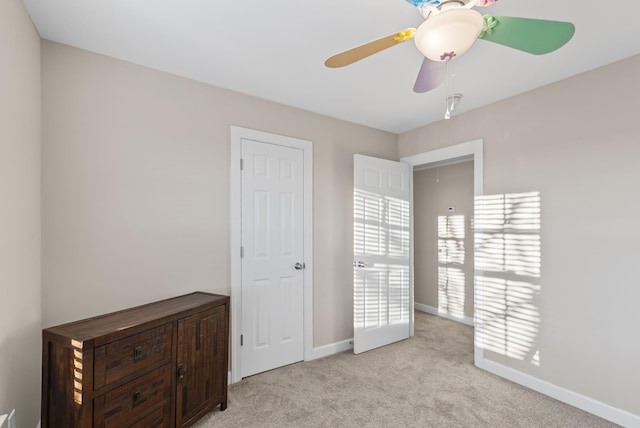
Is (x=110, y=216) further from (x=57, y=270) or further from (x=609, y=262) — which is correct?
(x=609, y=262)

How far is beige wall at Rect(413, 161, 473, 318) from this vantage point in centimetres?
434

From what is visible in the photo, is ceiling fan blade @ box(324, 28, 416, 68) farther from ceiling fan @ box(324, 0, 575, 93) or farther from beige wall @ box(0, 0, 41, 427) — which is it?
beige wall @ box(0, 0, 41, 427)

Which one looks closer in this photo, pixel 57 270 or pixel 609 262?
pixel 57 270

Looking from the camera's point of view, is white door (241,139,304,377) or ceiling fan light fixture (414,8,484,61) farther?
white door (241,139,304,377)

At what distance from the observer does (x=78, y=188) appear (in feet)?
6.60

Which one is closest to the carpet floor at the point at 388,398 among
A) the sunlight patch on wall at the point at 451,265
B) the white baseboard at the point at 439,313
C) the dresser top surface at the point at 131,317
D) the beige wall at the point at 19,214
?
the dresser top surface at the point at 131,317

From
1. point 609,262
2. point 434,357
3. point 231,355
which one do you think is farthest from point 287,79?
point 434,357

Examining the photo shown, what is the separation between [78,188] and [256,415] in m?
1.94

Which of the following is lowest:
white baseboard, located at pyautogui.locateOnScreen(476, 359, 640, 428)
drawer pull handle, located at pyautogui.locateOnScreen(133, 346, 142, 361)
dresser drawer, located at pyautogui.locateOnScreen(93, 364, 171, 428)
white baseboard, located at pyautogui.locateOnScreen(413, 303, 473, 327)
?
white baseboard, located at pyautogui.locateOnScreen(413, 303, 473, 327)

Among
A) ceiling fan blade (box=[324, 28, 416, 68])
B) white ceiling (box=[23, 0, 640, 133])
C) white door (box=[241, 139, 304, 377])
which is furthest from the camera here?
white door (box=[241, 139, 304, 377])

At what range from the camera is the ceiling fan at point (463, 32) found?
117cm

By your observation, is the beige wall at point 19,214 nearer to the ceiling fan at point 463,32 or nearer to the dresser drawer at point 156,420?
the dresser drawer at point 156,420

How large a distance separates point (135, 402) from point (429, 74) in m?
2.35

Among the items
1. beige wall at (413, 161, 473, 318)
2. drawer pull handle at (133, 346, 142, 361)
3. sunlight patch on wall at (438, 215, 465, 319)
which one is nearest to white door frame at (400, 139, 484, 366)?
beige wall at (413, 161, 473, 318)
